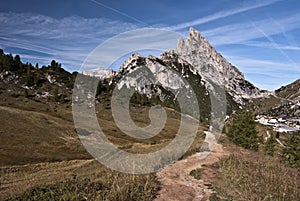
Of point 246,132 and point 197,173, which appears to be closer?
point 197,173

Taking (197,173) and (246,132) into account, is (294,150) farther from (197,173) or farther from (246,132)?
(197,173)

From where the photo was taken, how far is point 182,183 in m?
16.6

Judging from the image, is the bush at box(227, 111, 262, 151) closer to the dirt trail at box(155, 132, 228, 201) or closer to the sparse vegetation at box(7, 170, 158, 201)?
the dirt trail at box(155, 132, 228, 201)

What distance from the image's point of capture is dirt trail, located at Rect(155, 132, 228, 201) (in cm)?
1376

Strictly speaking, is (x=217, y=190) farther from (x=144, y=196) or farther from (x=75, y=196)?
(x=75, y=196)

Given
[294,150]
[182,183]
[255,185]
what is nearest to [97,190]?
[182,183]

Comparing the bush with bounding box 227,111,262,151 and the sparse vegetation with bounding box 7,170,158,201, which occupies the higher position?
the bush with bounding box 227,111,262,151

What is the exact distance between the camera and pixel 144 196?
12930 millimetres

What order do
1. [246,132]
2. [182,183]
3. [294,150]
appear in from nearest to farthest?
[182,183], [246,132], [294,150]

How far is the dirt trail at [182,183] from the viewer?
13762 mm

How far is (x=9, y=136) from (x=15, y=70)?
458 feet

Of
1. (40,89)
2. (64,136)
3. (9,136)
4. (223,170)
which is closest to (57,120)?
(64,136)

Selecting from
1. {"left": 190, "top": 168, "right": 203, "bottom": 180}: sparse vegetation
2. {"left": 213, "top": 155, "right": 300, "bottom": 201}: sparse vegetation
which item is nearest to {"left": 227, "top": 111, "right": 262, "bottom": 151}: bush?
{"left": 190, "top": 168, "right": 203, "bottom": 180}: sparse vegetation

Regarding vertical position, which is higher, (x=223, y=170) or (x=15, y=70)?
(x=15, y=70)
